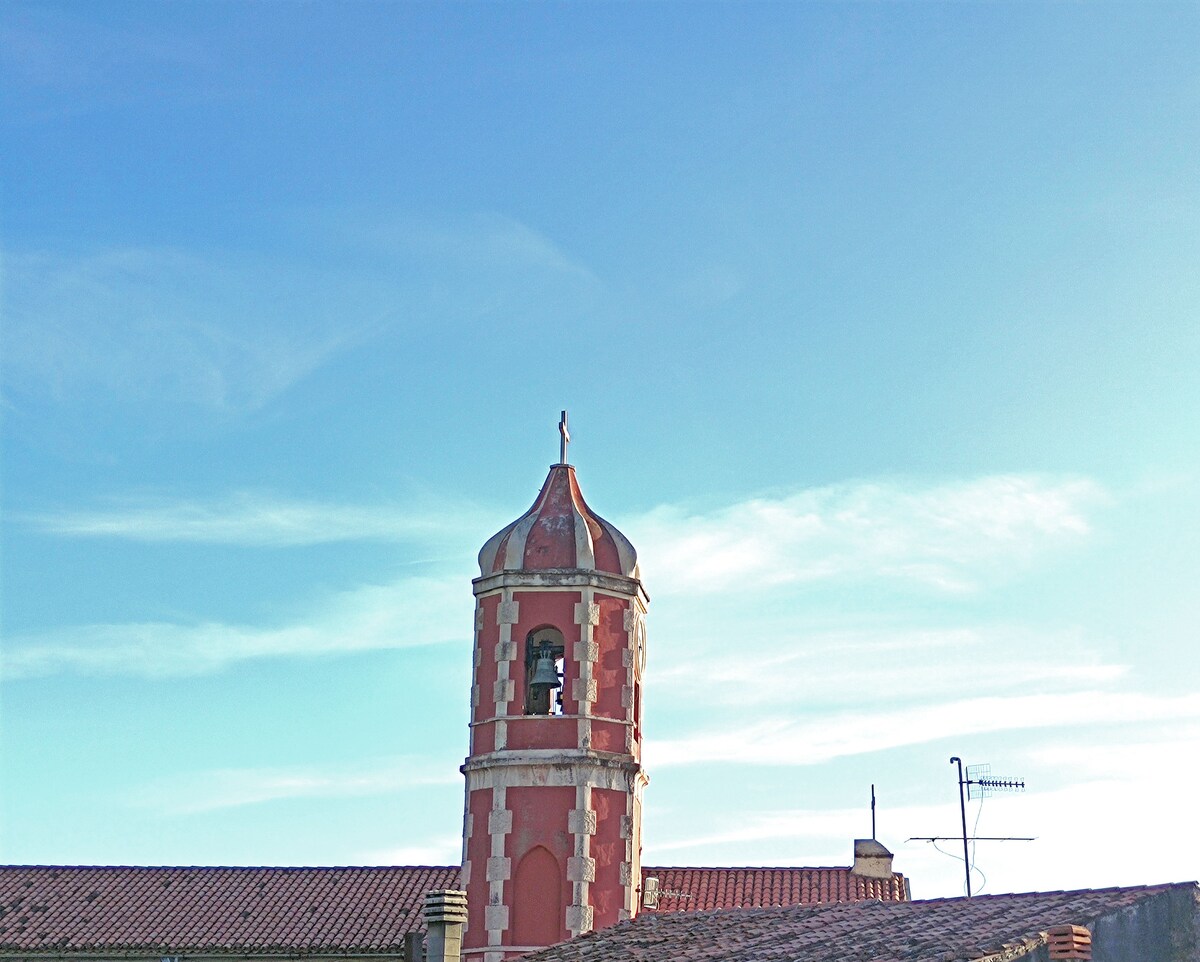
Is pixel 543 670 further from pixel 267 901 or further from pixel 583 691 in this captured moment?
pixel 267 901

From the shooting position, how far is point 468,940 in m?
24.5

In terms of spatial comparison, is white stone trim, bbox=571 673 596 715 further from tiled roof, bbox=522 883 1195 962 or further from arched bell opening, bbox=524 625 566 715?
tiled roof, bbox=522 883 1195 962

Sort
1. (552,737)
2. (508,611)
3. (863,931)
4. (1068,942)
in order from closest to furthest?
(1068,942), (863,931), (552,737), (508,611)

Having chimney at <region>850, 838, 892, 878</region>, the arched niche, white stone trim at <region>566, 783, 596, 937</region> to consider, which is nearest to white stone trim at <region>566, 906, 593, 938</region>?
white stone trim at <region>566, 783, 596, 937</region>

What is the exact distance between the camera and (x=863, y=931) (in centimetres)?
1769

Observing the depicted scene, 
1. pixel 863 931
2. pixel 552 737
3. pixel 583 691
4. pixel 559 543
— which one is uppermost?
pixel 559 543

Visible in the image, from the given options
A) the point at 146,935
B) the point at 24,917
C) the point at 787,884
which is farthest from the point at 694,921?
the point at 24,917

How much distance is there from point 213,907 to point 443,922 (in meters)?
12.0

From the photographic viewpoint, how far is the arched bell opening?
1011 inches

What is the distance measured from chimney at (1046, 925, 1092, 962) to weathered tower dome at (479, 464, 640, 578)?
11660mm

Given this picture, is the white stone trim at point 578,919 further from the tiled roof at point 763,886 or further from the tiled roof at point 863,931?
the tiled roof at point 763,886

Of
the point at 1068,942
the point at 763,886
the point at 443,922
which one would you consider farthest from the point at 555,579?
the point at 1068,942

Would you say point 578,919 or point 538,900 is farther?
point 538,900

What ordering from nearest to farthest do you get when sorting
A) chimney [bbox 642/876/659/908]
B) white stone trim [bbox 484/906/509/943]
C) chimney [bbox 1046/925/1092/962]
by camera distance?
1. chimney [bbox 1046/925/1092/962]
2. white stone trim [bbox 484/906/509/943]
3. chimney [bbox 642/876/659/908]
